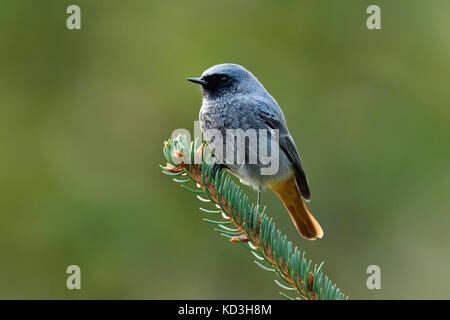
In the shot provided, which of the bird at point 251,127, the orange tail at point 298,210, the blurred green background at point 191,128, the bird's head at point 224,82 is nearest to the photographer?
the bird at point 251,127

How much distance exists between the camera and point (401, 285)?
20.9 feet

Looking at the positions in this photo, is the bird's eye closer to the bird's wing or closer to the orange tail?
the bird's wing

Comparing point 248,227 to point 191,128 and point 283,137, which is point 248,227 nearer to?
point 283,137

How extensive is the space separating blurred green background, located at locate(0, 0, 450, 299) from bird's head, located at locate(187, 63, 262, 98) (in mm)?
2221

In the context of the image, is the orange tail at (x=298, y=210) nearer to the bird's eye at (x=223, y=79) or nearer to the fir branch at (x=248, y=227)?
the bird's eye at (x=223, y=79)

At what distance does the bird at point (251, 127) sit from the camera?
450 cm

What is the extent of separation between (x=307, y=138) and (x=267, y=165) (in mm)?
2624

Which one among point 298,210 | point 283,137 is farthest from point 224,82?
point 298,210

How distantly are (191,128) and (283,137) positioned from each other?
2.15 m

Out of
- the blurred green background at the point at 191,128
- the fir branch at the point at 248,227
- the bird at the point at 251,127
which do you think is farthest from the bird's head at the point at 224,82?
the blurred green background at the point at 191,128

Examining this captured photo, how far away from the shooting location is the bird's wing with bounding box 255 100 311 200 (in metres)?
4.71

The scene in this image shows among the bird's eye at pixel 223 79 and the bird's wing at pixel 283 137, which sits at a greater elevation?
the bird's eye at pixel 223 79

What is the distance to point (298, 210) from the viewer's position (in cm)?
476
